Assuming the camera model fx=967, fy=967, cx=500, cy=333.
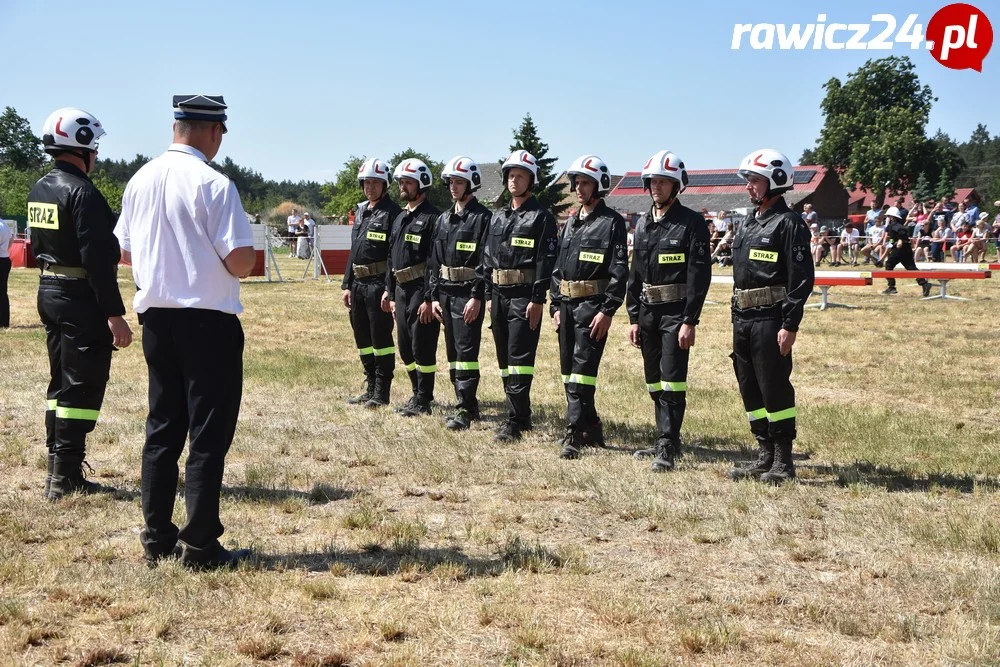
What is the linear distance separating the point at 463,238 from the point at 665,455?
10.1 ft

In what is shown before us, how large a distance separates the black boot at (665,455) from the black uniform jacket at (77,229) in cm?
415

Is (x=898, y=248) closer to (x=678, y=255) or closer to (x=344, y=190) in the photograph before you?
(x=678, y=255)

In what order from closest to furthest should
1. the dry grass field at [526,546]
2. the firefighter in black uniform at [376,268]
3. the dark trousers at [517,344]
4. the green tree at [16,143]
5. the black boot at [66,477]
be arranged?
the dry grass field at [526,546]
the black boot at [66,477]
the dark trousers at [517,344]
the firefighter in black uniform at [376,268]
the green tree at [16,143]

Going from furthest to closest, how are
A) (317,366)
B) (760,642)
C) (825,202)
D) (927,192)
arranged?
(825,202) < (927,192) < (317,366) < (760,642)

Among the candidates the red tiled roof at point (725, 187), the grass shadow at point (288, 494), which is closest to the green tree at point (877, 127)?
the red tiled roof at point (725, 187)

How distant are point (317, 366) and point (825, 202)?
7976cm

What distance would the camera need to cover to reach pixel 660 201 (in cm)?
789

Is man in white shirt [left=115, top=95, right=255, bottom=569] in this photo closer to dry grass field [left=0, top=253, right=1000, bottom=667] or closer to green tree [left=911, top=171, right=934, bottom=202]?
dry grass field [left=0, top=253, right=1000, bottom=667]

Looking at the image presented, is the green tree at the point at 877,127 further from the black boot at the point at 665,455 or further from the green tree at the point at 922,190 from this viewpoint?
the black boot at the point at 665,455

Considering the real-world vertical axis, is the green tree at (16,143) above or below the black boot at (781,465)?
above

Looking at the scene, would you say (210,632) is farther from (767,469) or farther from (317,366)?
(317,366)

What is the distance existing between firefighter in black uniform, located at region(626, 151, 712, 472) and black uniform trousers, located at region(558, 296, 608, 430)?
15.4 inches

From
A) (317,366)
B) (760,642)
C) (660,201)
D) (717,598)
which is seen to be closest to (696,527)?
(717,598)

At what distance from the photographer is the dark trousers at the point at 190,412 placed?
4961 mm
